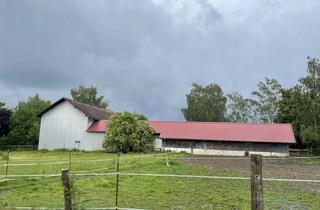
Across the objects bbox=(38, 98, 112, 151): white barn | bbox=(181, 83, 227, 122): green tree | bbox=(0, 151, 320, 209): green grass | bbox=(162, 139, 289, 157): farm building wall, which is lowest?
bbox=(0, 151, 320, 209): green grass

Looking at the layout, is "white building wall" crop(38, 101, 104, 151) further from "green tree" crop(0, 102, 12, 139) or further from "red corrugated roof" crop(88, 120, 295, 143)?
"green tree" crop(0, 102, 12, 139)

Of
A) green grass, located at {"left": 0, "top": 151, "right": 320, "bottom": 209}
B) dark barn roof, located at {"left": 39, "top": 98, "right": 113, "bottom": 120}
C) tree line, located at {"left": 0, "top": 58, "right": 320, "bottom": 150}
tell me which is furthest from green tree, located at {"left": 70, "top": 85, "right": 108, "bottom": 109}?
green grass, located at {"left": 0, "top": 151, "right": 320, "bottom": 209}

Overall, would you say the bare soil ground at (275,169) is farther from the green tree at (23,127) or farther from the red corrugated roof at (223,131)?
the green tree at (23,127)

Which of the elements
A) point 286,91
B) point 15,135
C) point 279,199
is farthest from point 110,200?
point 286,91

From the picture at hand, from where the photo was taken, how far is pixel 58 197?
1363cm

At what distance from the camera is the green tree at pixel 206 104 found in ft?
328

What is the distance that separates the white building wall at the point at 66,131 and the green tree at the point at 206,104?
4085 centimetres

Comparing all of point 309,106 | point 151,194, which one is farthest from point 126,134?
point 151,194

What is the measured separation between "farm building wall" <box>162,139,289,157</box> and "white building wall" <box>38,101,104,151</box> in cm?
1085

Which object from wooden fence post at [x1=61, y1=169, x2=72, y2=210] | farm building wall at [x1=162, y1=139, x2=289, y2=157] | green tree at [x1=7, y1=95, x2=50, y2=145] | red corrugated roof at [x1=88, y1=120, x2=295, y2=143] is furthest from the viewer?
green tree at [x1=7, y1=95, x2=50, y2=145]

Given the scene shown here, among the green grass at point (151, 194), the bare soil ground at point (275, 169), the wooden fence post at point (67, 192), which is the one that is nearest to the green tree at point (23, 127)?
the bare soil ground at point (275, 169)

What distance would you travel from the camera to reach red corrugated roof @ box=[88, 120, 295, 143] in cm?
5850

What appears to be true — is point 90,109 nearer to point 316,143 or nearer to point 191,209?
point 316,143

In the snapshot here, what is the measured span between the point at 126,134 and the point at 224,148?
14.3 meters
